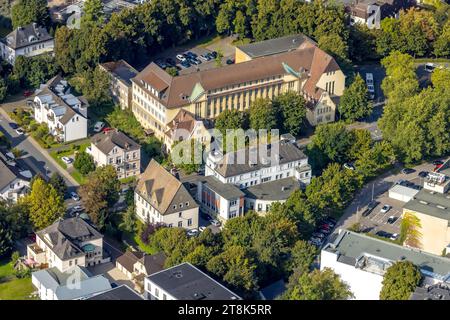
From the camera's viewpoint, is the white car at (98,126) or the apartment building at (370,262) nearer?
the apartment building at (370,262)

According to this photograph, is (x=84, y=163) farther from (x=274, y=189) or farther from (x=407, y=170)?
(x=407, y=170)

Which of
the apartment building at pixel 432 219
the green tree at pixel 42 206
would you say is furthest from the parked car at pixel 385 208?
the green tree at pixel 42 206

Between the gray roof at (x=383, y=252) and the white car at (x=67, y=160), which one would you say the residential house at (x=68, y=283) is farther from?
the white car at (x=67, y=160)

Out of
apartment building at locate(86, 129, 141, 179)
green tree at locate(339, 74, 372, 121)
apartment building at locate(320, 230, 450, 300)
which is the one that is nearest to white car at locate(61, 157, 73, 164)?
apartment building at locate(86, 129, 141, 179)

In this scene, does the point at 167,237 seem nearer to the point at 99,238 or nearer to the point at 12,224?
the point at 99,238

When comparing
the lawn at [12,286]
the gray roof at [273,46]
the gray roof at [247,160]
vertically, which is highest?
the gray roof at [273,46]

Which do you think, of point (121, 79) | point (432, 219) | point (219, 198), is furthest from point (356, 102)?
point (121, 79)

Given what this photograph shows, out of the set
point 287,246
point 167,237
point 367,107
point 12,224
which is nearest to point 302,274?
point 287,246
